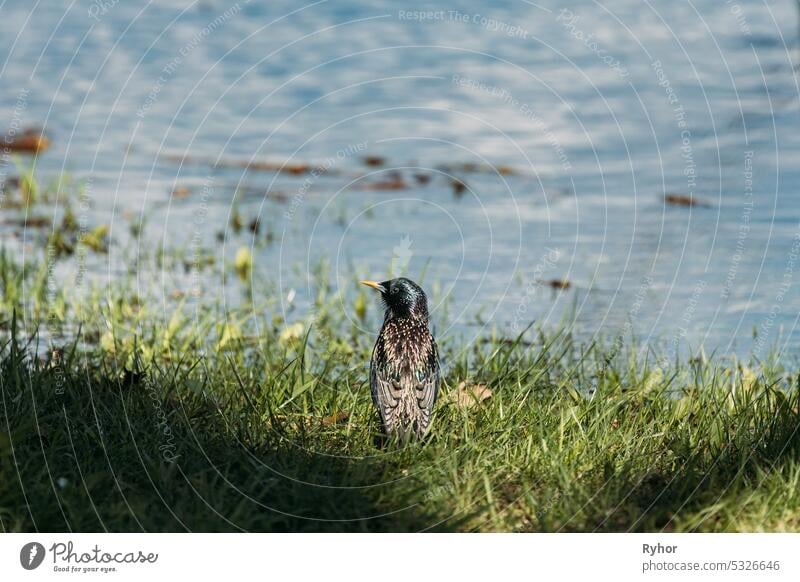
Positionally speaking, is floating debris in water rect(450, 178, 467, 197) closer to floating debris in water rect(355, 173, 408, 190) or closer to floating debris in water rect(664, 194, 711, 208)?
floating debris in water rect(355, 173, 408, 190)

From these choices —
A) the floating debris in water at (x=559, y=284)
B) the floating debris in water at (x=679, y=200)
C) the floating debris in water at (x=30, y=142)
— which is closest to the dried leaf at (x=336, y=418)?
the floating debris in water at (x=559, y=284)

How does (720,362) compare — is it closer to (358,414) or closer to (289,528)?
(358,414)

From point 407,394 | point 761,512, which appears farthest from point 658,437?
point 407,394

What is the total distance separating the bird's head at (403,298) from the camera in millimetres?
6453

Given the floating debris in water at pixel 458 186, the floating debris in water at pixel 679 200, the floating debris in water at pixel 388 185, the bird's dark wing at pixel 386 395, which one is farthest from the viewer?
the floating debris in water at pixel 388 185

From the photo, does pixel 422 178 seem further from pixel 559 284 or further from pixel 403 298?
pixel 403 298

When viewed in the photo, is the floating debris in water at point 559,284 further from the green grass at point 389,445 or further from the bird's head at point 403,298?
the bird's head at point 403,298

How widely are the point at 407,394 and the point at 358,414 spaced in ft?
1.72

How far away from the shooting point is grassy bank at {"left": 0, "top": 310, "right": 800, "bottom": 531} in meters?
5.46

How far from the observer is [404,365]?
6.27 metres

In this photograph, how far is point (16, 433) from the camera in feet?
18.9

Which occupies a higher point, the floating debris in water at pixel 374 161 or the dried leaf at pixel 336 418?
the floating debris in water at pixel 374 161

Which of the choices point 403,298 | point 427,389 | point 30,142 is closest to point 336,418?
point 427,389
